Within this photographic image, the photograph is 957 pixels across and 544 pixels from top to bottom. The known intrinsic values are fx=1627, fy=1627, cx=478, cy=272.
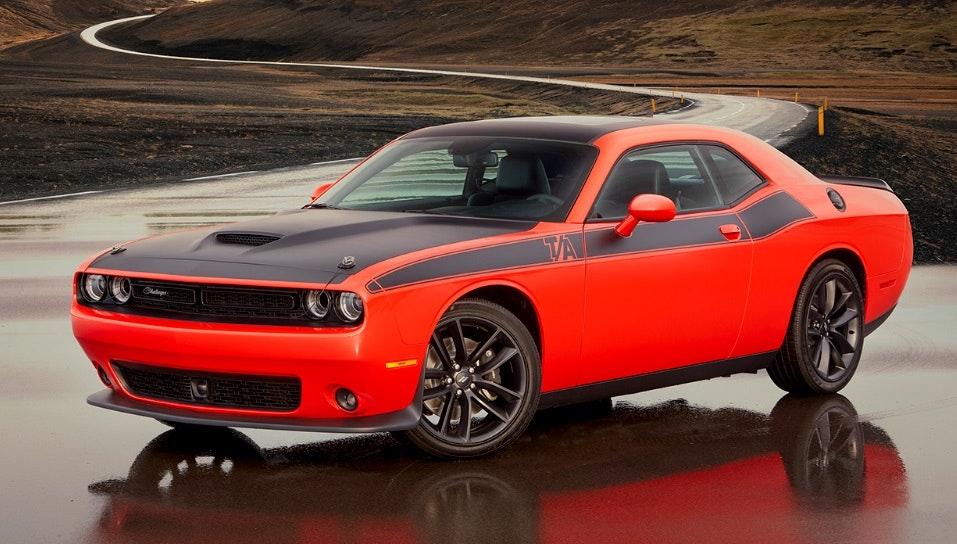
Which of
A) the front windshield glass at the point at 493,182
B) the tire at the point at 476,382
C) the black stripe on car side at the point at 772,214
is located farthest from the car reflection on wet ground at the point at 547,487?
the front windshield glass at the point at 493,182

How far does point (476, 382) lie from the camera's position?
21.9 ft

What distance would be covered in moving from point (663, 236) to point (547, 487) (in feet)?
5.24

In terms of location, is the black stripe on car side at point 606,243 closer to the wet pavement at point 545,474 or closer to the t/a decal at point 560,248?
the t/a decal at point 560,248

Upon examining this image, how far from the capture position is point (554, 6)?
176 m

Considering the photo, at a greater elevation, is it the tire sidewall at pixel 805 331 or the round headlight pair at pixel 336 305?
the round headlight pair at pixel 336 305

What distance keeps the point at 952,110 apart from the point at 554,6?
119357mm

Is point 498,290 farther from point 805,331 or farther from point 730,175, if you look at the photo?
point 805,331

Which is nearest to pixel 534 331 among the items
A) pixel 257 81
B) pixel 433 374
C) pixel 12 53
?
pixel 433 374

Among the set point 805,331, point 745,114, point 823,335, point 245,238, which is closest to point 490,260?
point 245,238

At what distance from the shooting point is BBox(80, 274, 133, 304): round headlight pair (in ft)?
22.1

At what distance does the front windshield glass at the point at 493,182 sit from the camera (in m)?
7.28

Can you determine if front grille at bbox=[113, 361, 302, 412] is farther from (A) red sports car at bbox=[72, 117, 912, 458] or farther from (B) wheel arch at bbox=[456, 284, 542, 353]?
(B) wheel arch at bbox=[456, 284, 542, 353]

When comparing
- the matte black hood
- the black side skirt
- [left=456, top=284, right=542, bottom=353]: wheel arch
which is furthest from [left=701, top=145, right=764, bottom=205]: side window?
[left=456, top=284, right=542, bottom=353]: wheel arch

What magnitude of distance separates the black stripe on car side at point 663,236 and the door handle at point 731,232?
0.06 ft
